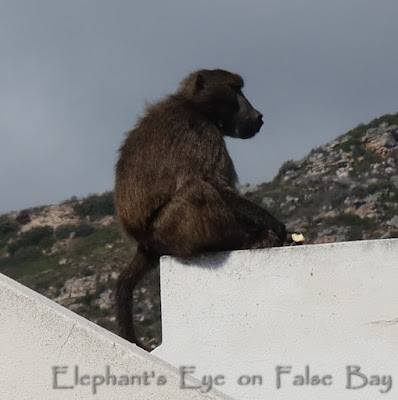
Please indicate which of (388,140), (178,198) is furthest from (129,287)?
(388,140)

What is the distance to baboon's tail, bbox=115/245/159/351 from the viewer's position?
6.18m

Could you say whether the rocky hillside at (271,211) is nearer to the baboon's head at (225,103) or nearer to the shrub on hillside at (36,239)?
the shrub on hillside at (36,239)

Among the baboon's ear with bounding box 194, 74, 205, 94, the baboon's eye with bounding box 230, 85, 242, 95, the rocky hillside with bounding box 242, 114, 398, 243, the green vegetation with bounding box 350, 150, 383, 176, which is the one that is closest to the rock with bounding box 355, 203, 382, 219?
the rocky hillside with bounding box 242, 114, 398, 243

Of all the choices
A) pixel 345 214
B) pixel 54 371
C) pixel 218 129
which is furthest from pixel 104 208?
pixel 54 371

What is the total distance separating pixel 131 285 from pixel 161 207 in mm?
626

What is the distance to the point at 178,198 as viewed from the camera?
5.81 m

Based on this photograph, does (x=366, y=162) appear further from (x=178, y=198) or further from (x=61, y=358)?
(x=61, y=358)

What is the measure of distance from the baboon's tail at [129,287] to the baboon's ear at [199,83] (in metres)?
1.17

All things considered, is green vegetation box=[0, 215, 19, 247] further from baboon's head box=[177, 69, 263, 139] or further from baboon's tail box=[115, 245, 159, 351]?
baboon's tail box=[115, 245, 159, 351]

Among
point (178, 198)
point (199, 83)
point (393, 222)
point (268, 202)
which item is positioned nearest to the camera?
point (178, 198)

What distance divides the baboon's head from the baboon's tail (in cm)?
100

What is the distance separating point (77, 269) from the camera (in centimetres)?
2119

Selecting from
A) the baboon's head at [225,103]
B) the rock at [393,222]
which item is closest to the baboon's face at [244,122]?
the baboon's head at [225,103]

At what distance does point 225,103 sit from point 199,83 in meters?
0.23
